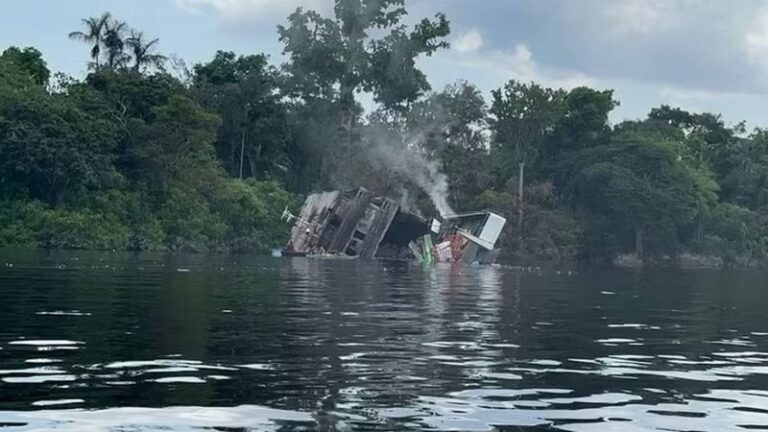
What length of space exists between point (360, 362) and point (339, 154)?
83383 mm

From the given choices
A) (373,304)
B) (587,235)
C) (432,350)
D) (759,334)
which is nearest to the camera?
(432,350)

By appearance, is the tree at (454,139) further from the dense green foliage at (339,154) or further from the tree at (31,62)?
the tree at (31,62)

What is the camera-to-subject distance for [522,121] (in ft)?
376

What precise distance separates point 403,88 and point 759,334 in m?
79.0

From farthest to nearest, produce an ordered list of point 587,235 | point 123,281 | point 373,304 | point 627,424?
point 587,235, point 123,281, point 373,304, point 627,424

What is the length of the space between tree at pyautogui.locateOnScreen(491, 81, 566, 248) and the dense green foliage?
0.17m

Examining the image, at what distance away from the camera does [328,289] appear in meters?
36.8

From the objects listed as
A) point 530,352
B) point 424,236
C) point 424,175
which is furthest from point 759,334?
point 424,175

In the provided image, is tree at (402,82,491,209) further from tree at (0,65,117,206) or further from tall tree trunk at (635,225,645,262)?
tree at (0,65,117,206)

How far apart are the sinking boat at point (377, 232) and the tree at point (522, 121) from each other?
102 ft

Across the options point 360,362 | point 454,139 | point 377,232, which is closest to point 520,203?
point 454,139

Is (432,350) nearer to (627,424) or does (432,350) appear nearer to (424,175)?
(627,424)

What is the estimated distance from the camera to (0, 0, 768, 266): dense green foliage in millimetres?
78812

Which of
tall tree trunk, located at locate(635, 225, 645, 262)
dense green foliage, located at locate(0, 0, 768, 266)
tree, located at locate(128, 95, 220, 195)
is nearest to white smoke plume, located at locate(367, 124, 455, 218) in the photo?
dense green foliage, located at locate(0, 0, 768, 266)
